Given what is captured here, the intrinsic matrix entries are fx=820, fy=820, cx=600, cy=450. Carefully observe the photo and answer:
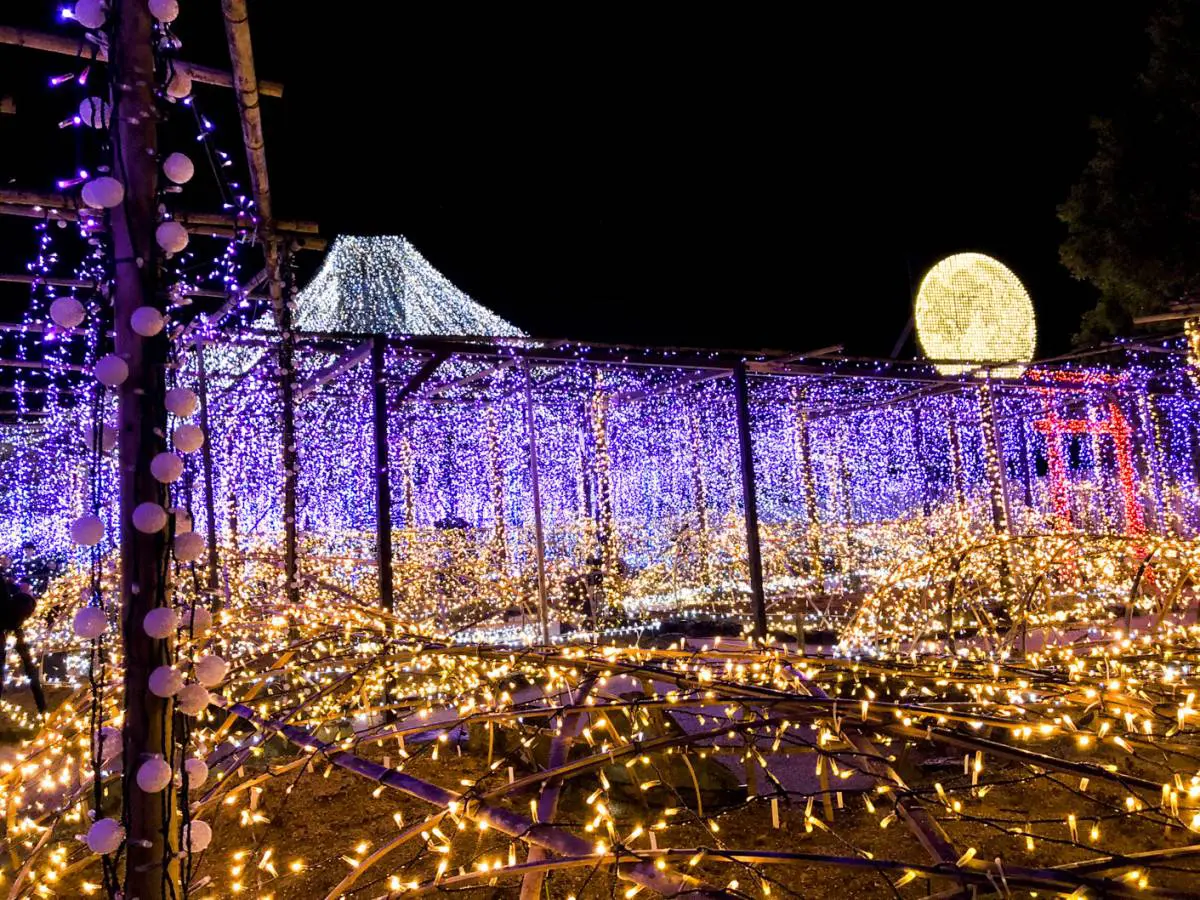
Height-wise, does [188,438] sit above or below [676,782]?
above

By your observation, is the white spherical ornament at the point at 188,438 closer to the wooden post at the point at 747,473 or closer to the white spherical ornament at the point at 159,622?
the white spherical ornament at the point at 159,622

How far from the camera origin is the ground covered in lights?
210cm

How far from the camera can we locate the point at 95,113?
215 cm

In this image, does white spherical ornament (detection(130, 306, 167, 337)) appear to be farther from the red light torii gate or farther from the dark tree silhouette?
the dark tree silhouette

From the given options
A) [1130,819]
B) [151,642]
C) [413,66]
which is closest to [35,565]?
[413,66]

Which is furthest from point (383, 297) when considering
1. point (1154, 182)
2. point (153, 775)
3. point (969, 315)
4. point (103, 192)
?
point (1154, 182)

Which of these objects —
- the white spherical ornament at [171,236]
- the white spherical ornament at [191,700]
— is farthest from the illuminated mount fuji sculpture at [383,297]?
the white spherical ornament at [191,700]

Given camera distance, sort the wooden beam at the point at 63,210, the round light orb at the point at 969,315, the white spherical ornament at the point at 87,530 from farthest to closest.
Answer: the round light orb at the point at 969,315 < the wooden beam at the point at 63,210 < the white spherical ornament at the point at 87,530

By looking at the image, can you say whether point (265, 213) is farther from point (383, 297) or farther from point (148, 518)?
point (383, 297)

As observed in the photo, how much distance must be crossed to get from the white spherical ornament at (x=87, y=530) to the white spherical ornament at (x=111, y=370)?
1.10ft

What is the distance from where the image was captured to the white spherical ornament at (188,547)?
206 centimetres

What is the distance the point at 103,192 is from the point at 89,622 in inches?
40.4

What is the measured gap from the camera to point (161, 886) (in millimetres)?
2029

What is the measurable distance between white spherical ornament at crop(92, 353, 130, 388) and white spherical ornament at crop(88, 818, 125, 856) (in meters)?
1.03
